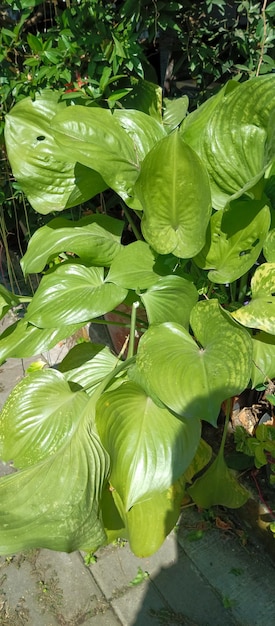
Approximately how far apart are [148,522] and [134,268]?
0.67m

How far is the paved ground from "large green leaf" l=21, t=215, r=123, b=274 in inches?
35.5

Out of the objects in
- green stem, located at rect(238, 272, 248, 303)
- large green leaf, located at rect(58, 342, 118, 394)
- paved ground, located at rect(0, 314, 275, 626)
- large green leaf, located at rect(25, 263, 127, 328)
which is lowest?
paved ground, located at rect(0, 314, 275, 626)

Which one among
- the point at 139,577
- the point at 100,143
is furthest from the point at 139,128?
the point at 139,577

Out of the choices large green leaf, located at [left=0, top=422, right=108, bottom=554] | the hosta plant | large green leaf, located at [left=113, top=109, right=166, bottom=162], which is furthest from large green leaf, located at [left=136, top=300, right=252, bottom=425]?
large green leaf, located at [left=113, top=109, right=166, bottom=162]

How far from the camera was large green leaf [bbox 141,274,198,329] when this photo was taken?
1.41m

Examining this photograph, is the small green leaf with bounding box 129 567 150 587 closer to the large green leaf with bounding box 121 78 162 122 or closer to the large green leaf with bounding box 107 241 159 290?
the large green leaf with bounding box 107 241 159 290

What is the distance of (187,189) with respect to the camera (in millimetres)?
1301

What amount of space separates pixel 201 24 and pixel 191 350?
4.07ft

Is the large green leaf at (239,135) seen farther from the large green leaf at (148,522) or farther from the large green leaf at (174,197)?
the large green leaf at (148,522)

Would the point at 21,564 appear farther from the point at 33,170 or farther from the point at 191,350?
the point at 33,170

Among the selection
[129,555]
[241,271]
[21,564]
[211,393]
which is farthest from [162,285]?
[21,564]

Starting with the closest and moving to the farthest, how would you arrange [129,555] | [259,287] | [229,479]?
[259,287] → [229,479] → [129,555]

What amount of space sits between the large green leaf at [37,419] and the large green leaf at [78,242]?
34 centimetres

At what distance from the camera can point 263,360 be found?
138 cm
